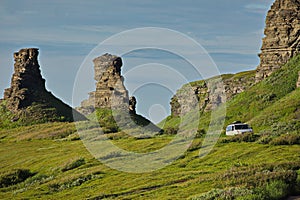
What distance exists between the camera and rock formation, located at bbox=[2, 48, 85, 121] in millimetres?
137875

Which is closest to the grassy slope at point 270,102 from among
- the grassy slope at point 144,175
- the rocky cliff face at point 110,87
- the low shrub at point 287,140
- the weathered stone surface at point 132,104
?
the grassy slope at point 144,175

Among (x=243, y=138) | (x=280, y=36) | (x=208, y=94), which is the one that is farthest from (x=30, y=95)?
(x=243, y=138)

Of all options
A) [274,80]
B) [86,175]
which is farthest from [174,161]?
[274,80]

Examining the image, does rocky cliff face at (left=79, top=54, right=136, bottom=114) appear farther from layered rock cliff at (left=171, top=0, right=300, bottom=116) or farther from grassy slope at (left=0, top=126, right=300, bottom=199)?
grassy slope at (left=0, top=126, right=300, bottom=199)

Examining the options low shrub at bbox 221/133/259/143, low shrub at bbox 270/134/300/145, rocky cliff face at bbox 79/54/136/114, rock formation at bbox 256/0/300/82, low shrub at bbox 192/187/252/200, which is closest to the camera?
low shrub at bbox 192/187/252/200

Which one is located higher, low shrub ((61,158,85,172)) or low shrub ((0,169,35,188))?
low shrub ((61,158,85,172))

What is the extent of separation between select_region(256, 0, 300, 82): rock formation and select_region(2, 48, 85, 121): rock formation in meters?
48.0

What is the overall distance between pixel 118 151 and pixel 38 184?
45.7 ft

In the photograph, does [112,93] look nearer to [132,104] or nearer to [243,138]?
[132,104]

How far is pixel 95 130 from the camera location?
342 ft

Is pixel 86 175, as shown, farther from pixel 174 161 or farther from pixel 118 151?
pixel 118 151

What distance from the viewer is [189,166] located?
2041 inches

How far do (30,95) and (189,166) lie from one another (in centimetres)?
9733

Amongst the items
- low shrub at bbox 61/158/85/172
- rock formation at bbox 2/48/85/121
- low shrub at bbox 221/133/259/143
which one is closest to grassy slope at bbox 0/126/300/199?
low shrub at bbox 61/158/85/172
